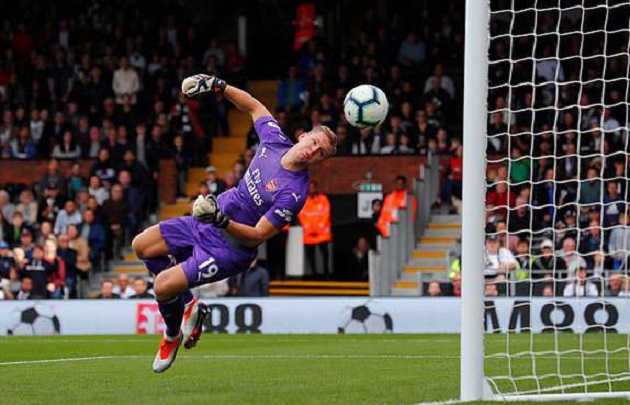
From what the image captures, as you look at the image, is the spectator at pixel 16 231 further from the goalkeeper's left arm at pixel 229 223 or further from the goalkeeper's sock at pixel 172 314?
the goalkeeper's left arm at pixel 229 223

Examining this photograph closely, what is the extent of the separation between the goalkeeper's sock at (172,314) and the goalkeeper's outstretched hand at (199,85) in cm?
162

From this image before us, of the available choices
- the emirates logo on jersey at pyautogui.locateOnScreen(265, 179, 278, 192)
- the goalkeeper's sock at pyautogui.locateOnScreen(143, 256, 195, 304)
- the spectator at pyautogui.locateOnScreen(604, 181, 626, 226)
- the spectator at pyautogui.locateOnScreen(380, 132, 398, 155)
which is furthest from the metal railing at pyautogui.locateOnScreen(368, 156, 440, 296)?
the emirates logo on jersey at pyautogui.locateOnScreen(265, 179, 278, 192)

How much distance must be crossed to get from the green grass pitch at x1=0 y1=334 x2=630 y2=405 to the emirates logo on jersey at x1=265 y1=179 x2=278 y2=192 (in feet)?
4.89

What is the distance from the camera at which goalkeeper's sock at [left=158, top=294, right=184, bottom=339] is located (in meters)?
11.3

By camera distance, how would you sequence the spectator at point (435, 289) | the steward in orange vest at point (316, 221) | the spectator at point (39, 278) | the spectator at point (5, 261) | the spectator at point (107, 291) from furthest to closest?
the steward in orange vest at point (316, 221)
the spectator at point (5, 261)
the spectator at point (39, 278)
the spectator at point (107, 291)
the spectator at point (435, 289)

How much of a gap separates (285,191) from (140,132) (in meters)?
17.2

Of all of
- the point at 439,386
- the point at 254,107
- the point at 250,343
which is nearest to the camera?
the point at 439,386

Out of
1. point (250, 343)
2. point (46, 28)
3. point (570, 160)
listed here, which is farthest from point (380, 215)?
point (46, 28)

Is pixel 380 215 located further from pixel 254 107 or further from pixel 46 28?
pixel 254 107

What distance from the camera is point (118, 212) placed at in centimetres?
2639

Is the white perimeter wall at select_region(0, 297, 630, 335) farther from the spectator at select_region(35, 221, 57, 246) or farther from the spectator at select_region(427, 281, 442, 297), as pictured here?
the spectator at select_region(35, 221, 57, 246)

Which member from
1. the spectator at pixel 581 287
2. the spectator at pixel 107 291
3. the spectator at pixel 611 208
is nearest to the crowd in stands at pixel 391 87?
the spectator at pixel 107 291

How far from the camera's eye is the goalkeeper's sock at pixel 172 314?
11.3 m

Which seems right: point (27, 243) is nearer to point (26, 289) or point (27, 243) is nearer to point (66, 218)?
point (66, 218)
